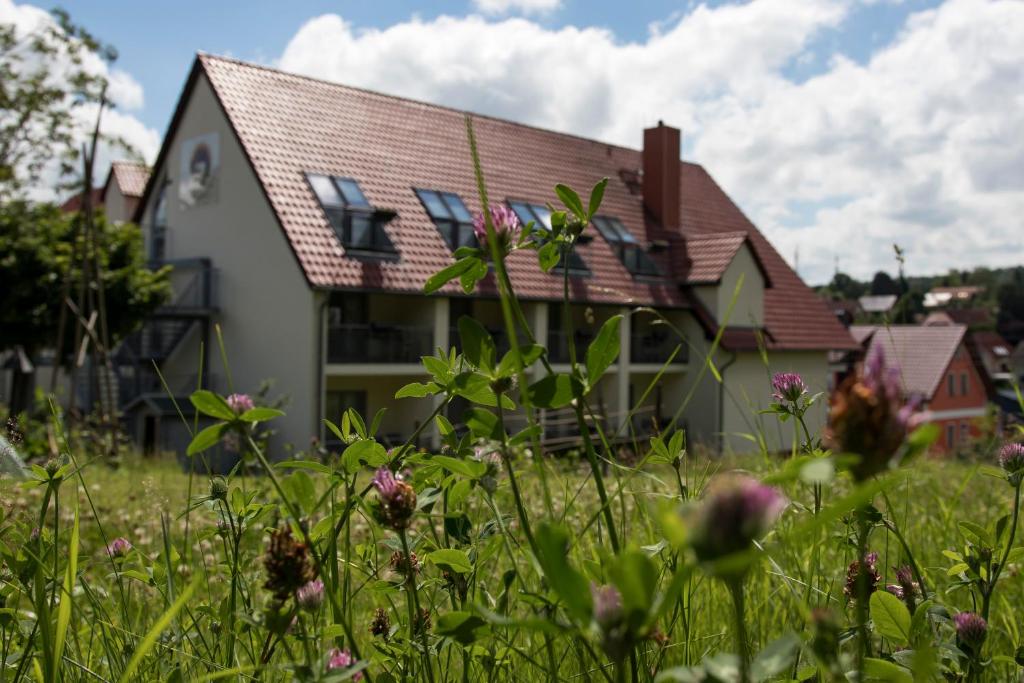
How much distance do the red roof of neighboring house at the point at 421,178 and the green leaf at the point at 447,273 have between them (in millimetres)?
14333

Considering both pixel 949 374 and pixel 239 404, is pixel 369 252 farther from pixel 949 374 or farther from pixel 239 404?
pixel 949 374

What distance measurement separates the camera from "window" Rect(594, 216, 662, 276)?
23.4 meters

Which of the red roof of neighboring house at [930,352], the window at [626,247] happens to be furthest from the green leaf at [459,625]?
the red roof of neighboring house at [930,352]

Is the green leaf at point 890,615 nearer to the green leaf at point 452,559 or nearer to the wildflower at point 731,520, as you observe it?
the green leaf at point 452,559

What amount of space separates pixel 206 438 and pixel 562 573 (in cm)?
40

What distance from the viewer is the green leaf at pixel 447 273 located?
0.99 metres

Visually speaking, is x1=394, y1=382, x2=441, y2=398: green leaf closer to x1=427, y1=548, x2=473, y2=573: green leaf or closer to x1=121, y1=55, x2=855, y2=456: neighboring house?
x1=427, y1=548, x2=473, y2=573: green leaf

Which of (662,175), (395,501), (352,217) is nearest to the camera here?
(395,501)

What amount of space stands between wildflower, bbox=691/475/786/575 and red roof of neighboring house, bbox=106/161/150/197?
33977 mm

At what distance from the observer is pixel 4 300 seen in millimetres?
17672

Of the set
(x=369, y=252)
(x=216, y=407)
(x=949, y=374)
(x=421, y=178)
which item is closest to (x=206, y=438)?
(x=216, y=407)

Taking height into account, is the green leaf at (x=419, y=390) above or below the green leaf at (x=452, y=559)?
above

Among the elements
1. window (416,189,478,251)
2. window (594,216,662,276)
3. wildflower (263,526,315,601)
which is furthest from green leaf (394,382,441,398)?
window (594,216,662,276)

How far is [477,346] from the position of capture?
3.13 ft
